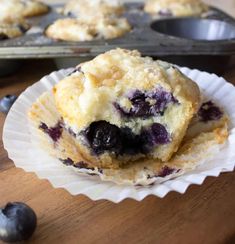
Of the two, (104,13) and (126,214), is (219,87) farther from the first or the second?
(104,13)

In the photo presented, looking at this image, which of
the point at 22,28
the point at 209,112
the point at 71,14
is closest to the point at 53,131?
the point at 209,112

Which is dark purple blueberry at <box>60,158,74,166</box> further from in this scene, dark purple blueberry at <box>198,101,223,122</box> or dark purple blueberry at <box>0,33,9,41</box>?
dark purple blueberry at <box>0,33,9,41</box>

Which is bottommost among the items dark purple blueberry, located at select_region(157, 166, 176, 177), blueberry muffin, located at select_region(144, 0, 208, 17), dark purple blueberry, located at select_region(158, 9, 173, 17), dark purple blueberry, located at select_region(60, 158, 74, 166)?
dark purple blueberry, located at select_region(60, 158, 74, 166)

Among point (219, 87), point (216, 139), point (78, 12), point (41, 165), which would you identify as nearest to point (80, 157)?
point (41, 165)

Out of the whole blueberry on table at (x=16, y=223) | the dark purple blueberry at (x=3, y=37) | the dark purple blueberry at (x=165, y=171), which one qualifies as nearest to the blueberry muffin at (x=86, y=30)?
the dark purple blueberry at (x=3, y=37)

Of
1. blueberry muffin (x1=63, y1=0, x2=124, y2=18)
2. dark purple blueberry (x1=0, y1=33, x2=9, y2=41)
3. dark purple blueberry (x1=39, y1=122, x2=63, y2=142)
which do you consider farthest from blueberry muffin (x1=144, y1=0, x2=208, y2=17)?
dark purple blueberry (x1=39, y1=122, x2=63, y2=142)

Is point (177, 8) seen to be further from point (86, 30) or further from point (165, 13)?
point (86, 30)
